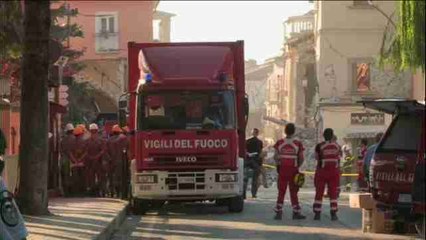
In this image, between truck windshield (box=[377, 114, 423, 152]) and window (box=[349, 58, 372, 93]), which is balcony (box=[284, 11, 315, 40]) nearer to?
window (box=[349, 58, 372, 93])

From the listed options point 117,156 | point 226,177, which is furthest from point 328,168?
point 117,156

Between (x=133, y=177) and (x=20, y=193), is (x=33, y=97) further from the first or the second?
(x=133, y=177)

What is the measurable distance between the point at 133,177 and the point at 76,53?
15661 mm

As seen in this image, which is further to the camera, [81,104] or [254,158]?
[81,104]

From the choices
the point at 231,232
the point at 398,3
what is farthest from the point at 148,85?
the point at 398,3

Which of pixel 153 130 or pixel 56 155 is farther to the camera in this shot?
pixel 56 155

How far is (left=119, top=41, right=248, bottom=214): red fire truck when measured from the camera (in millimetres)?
16688

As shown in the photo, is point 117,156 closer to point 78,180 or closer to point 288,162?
point 78,180

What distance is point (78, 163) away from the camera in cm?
2045

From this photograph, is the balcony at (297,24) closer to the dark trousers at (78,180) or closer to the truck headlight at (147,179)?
the dark trousers at (78,180)

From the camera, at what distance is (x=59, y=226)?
44.1 ft

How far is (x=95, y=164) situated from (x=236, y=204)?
14.0 ft

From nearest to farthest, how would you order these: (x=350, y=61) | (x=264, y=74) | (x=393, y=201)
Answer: (x=393, y=201), (x=350, y=61), (x=264, y=74)

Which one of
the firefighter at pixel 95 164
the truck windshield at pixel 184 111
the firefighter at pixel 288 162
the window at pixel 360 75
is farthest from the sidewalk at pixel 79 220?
the window at pixel 360 75
